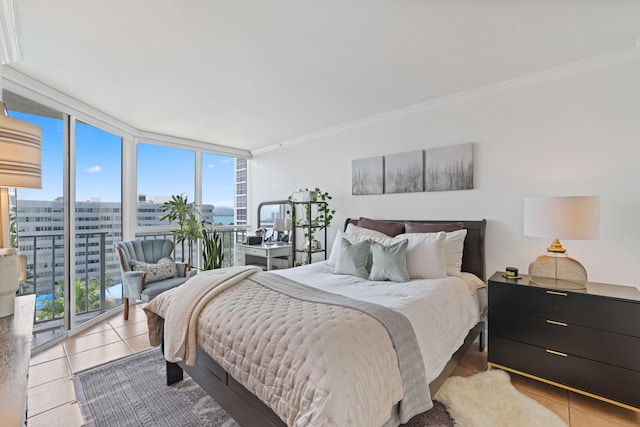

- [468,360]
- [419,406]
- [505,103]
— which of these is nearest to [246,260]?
[468,360]

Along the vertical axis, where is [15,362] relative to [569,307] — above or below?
above

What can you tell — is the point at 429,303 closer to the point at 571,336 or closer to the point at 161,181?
the point at 571,336

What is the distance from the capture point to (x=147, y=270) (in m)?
3.41

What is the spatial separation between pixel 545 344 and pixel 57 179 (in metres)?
4.60

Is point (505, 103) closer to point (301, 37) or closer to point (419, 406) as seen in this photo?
point (301, 37)

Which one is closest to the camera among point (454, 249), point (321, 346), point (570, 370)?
point (321, 346)

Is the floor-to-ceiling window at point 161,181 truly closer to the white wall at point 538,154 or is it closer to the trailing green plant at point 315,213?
the trailing green plant at point 315,213

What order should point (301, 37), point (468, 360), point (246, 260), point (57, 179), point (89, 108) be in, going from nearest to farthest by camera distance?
point (301, 37) < point (468, 360) < point (57, 179) < point (89, 108) < point (246, 260)

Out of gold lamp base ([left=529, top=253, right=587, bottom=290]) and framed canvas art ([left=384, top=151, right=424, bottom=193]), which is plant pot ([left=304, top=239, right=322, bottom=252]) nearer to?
framed canvas art ([left=384, top=151, right=424, bottom=193])

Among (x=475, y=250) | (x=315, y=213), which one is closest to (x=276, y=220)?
(x=315, y=213)

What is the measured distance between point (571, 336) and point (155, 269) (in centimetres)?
396

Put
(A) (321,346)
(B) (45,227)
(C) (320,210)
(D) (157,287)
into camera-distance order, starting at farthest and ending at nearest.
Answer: (C) (320,210)
(D) (157,287)
(B) (45,227)
(A) (321,346)

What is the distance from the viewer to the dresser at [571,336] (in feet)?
6.02

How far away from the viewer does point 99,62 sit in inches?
89.8
